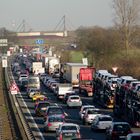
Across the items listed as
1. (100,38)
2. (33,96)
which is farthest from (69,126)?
(100,38)

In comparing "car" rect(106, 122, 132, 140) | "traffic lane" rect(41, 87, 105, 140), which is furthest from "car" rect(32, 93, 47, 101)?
"car" rect(106, 122, 132, 140)

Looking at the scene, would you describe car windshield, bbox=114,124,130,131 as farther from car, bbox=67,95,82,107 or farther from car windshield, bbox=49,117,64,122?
car, bbox=67,95,82,107

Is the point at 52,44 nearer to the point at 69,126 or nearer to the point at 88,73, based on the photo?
the point at 88,73

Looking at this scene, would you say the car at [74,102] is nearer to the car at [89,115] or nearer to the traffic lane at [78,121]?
the traffic lane at [78,121]

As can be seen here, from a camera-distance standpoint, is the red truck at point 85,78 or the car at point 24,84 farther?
the car at point 24,84

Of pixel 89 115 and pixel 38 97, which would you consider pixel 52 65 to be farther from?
pixel 89 115

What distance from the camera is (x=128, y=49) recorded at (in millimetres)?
84750

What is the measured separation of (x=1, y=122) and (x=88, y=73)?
2383 cm

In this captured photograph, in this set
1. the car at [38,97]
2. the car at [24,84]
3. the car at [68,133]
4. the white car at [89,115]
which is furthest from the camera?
the car at [24,84]

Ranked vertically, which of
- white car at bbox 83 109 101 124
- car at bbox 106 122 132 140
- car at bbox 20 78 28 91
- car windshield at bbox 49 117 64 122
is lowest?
car at bbox 20 78 28 91

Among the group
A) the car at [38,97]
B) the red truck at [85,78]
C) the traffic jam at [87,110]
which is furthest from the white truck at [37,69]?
the car at [38,97]

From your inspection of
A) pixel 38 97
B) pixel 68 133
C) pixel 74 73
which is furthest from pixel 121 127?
pixel 74 73

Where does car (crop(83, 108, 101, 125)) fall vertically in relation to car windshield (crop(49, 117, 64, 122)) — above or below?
below

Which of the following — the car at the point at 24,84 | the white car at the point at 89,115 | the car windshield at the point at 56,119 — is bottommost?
the car at the point at 24,84
